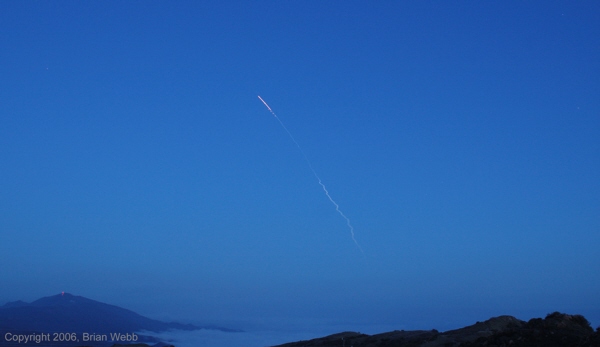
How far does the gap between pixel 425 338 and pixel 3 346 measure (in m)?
157

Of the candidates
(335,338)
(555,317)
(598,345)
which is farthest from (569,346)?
(335,338)

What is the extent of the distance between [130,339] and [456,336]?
52.9 meters

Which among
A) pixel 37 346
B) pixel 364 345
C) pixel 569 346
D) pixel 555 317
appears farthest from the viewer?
pixel 37 346

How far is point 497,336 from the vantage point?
39.1 metres

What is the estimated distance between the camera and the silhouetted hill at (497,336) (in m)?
37.0

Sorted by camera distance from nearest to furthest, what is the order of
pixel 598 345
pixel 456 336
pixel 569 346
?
pixel 598 345 → pixel 569 346 → pixel 456 336

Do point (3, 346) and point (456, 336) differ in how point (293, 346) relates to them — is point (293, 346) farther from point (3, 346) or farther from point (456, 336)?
point (3, 346)

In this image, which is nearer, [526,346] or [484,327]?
[526,346]

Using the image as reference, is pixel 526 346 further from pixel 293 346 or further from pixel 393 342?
pixel 293 346

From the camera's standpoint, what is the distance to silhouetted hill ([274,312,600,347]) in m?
37.0

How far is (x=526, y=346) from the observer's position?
36.5 meters

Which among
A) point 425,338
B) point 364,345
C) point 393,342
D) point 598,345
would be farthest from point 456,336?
point 598,345

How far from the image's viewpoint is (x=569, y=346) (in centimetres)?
3538

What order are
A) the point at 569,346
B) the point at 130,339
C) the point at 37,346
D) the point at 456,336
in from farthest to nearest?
the point at 37,346, the point at 130,339, the point at 456,336, the point at 569,346
